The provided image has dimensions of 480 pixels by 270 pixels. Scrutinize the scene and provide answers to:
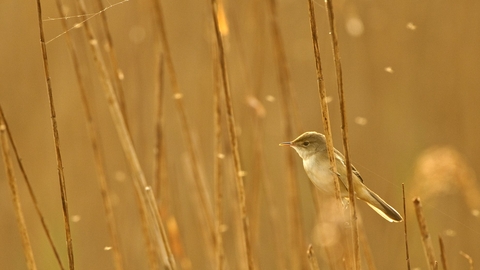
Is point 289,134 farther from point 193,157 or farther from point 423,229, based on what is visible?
point 423,229

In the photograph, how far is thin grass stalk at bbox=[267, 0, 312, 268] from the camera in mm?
1736

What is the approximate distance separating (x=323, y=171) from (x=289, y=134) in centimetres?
44

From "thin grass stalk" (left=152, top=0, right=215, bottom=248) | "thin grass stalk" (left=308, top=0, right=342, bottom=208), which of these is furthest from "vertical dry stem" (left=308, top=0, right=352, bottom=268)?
"thin grass stalk" (left=152, top=0, right=215, bottom=248)

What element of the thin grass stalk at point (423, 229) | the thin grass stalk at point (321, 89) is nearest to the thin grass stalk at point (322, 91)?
the thin grass stalk at point (321, 89)

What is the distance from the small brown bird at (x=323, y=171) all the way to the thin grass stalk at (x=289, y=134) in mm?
181

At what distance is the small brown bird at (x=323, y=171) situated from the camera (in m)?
1.45

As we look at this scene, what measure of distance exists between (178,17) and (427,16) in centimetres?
129

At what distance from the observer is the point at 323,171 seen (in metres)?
1.51

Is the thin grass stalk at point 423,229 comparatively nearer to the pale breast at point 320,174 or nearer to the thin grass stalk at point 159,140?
the pale breast at point 320,174

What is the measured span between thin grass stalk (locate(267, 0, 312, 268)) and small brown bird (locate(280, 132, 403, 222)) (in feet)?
0.59

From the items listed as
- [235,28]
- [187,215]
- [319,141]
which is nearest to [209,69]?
[187,215]

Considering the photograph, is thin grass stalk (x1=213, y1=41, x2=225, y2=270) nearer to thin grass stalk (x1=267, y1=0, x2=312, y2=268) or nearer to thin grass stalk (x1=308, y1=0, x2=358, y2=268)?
thin grass stalk (x1=267, y1=0, x2=312, y2=268)

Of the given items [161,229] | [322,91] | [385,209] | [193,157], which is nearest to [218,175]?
[193,157]

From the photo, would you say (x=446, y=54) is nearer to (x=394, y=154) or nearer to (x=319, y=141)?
(x=394, y=154)
